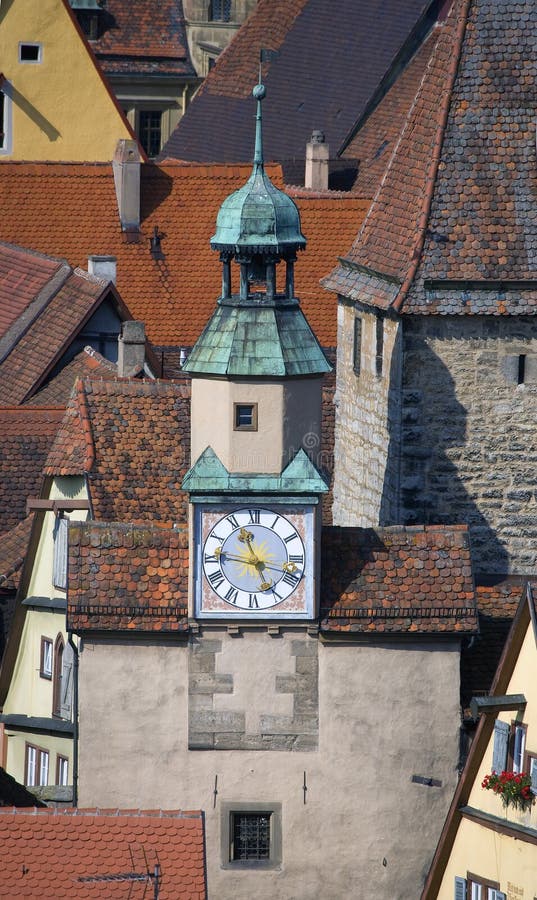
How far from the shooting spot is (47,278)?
69938 mm

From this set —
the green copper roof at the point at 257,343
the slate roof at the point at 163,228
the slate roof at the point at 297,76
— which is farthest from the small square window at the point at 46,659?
the slate roof at the point at 297,76

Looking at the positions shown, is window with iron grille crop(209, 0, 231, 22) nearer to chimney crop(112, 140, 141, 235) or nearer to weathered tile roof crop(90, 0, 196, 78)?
weathered tile roof crop(90, 0, 196, 78)

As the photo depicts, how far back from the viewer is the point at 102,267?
7388cm

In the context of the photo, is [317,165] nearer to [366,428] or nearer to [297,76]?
[297,76]

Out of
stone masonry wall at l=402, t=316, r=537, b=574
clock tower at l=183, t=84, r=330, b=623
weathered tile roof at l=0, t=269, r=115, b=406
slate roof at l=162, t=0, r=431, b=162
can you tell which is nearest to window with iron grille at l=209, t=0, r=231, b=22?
slate roof at l=162, t=0, r=431, b=162

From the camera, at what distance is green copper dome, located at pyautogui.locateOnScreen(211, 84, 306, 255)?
165ft

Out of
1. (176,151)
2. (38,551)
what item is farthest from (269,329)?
(176,151)

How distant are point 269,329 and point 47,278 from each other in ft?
67.1

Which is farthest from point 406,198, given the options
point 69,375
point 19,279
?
point 19,279

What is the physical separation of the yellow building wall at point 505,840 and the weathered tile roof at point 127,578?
4.34m

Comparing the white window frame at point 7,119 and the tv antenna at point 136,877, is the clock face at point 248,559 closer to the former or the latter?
the tv antenna at point 136,877

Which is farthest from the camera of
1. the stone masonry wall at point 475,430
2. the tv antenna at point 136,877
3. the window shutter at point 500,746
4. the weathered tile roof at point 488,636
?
the stone masonry wall at point 475,430

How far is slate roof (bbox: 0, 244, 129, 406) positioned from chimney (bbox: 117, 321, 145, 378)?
101 inches

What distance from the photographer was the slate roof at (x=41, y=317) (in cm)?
6606
